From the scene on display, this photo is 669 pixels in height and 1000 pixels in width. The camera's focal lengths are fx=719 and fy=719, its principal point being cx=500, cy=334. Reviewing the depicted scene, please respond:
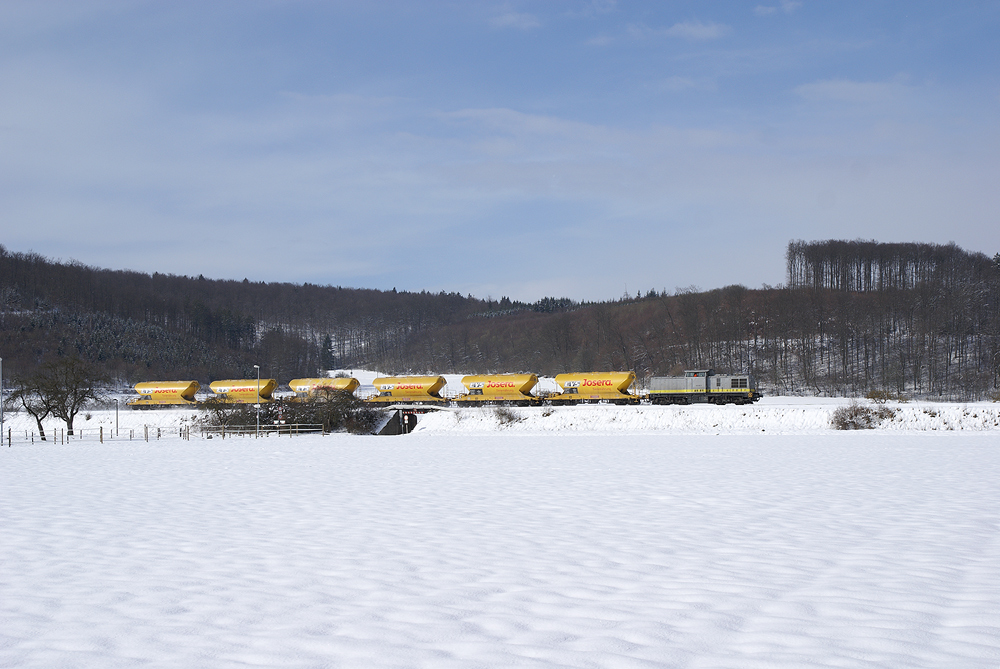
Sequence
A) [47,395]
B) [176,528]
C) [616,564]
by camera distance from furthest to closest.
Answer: [47,395] → [176,528] → [616,564]

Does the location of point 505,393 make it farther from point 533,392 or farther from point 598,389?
point 598,389

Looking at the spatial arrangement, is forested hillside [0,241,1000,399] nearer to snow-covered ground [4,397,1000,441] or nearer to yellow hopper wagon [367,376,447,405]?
snow-covered ground [4,397,1000,441]

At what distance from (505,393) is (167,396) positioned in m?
37.4

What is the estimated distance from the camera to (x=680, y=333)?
119062 millimetres

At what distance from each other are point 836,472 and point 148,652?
2064cm

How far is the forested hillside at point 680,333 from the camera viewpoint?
296 feet

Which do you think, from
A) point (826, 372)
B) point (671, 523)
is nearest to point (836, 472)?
point (671, 523)

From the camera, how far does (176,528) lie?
13.1 m

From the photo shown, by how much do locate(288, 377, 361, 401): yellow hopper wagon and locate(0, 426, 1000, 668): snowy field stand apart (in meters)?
43.3

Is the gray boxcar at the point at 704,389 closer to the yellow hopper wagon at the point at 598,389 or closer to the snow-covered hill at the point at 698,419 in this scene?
the yellow hopper wagon at the point at 598,389

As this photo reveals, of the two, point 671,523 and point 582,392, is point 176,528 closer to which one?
point 671,523

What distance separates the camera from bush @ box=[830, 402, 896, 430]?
4734 cm

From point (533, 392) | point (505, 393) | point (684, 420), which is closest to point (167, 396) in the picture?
point (505, 393)

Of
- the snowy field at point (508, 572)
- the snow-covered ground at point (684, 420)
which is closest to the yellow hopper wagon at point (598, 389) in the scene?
the snow-covered ground at point (684, 420)
